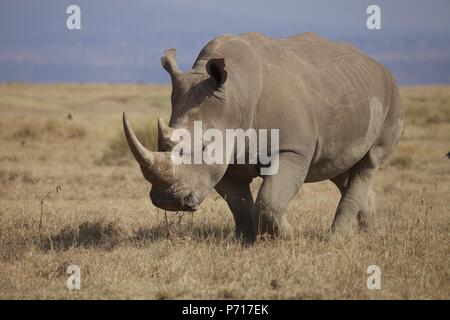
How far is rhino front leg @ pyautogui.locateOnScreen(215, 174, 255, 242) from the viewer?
8445 millimetres

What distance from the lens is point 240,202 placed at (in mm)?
8547

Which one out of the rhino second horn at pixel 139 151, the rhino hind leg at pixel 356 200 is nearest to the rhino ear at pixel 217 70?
the rhino second horn at pixel 139 151

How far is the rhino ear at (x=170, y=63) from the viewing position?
765 cm

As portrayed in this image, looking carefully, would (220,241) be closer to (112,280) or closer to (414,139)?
(112,280)

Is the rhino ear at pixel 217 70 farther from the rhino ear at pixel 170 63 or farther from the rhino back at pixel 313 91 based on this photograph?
the rhino ear at pixel 170 63

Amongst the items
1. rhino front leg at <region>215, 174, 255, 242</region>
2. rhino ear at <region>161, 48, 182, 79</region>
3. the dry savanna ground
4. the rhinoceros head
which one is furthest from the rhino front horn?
rhino front leg at <region>215, 174, 255, 242</region>

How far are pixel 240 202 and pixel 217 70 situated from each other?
1731 millimetres

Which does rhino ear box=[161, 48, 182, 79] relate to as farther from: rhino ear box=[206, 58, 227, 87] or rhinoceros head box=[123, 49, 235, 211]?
rhino ear box=[206, 58, 227, 87]

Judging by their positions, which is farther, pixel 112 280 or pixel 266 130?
pixel 266 130

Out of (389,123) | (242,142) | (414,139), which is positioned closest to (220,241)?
(242,142)

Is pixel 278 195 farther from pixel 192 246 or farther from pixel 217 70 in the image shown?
pixel 217 70

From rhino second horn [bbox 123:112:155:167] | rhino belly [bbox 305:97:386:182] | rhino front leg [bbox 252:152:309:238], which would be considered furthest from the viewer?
rhino belly [bbox 305:97:386:182]
